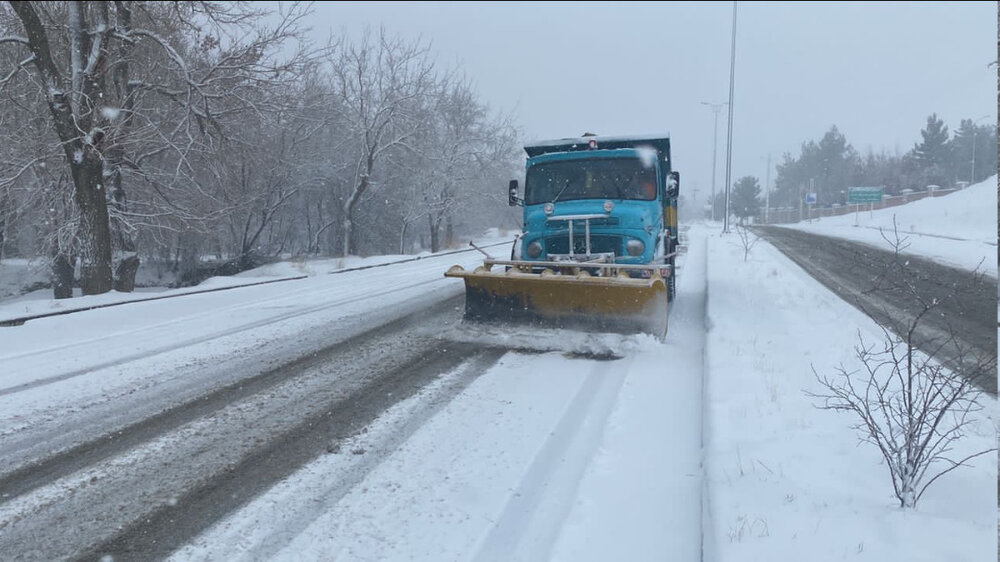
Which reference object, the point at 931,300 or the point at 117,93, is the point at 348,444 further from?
the point at 117,93

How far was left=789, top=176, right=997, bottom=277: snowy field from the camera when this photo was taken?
18.2 metres

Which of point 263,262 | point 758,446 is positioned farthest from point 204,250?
point 758,446

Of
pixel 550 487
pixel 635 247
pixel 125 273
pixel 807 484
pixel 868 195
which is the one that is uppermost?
pixel 868 195

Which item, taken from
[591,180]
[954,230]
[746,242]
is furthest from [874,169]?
[591,180]

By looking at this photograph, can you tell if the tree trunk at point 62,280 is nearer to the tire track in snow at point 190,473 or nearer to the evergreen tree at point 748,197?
the tire track in snow at point 190,473

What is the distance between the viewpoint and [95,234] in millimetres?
11820

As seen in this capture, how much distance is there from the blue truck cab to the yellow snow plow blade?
2.59ft

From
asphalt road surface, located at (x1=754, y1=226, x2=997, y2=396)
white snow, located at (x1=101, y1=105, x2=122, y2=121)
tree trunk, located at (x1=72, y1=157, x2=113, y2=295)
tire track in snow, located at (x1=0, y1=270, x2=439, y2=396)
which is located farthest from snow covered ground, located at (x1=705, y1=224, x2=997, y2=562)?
tree trunk, located at (x1=72, y1=157, x2=113, y2=295)

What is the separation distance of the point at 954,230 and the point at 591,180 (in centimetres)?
2864

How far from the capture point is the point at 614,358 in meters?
6.65

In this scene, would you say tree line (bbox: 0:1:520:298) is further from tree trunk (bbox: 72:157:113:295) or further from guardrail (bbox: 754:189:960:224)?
guardrail (bbox: 754:189:960:224)

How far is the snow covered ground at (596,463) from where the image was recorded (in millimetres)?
2939

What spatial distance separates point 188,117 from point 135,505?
945cm

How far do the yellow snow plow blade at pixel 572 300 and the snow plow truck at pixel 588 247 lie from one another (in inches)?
0.5
